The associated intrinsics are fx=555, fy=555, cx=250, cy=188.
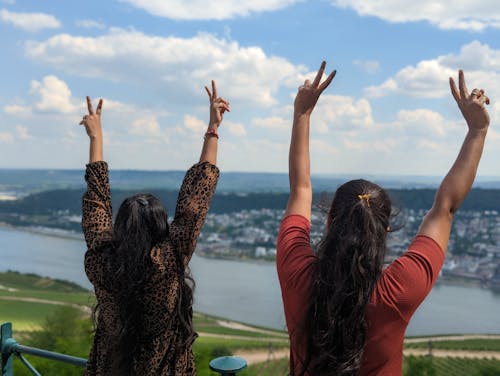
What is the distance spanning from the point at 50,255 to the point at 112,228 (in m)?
55.9

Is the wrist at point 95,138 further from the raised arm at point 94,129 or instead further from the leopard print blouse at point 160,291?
the leopard print blouse at point 160,291

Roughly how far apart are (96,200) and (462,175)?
1.11m

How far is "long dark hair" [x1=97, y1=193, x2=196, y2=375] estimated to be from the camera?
1546 mm

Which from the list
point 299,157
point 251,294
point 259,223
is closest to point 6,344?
point 299,157

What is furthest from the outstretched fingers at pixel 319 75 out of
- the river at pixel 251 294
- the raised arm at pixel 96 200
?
the river at pixel 251 294

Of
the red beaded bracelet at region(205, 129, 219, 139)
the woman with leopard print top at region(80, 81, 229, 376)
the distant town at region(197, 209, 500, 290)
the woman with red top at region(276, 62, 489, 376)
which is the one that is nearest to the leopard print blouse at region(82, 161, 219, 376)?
the woman with leopard print top at region(80, 81, 229, 376)

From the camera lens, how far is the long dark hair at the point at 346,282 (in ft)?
3.76

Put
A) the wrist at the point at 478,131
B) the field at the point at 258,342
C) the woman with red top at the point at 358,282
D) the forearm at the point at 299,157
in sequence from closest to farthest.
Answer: the woman with red top at the point at 358,282 < the wrist at the point at 478,131 < the forearm at the point at 299,157 < the field at the point at 258,342

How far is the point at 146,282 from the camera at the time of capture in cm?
156

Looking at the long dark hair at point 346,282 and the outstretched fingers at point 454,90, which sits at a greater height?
the outstretched fingers at point 454,90

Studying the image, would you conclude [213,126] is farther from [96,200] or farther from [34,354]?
[34,354]

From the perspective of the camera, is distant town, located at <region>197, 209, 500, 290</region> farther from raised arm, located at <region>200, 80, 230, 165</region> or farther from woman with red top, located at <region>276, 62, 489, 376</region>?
woman with red top, located at <region>276, 62, 489, 376</region>

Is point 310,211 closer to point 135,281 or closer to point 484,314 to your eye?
point 135,281

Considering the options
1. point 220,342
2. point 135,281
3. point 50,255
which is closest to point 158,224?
point 135,281
